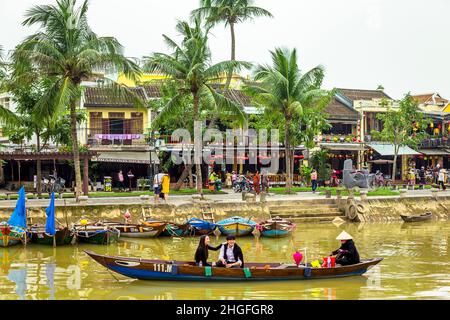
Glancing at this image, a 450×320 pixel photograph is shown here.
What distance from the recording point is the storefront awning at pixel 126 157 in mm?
41188

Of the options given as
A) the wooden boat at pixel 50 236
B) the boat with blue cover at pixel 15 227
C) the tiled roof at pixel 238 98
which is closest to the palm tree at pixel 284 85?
the tiled roof at pixel 238 98

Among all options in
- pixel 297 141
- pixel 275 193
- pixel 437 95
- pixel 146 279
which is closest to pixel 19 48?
A: pixel 146 279

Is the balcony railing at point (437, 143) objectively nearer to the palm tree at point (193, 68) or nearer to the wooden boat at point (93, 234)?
the palm tree at point (193, 68)

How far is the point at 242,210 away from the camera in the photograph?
30.8 m

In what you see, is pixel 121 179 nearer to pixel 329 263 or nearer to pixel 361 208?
pixel 361 208

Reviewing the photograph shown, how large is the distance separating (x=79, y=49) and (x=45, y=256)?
1005 centimetres

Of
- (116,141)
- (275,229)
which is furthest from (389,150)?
(275,229)

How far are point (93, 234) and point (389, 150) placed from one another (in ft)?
104

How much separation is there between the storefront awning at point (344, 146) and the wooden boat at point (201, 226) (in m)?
23.2

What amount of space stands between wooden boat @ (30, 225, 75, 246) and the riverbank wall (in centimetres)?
241

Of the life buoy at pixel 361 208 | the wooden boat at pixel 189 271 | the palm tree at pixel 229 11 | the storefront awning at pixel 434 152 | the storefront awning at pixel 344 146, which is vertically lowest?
the wooden boat at pixel 189 271

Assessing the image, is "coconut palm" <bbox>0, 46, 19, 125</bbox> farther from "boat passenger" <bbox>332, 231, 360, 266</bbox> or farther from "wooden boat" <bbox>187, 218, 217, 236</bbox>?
"boat passenger" <bbox>332, 231, 360, 266</bbox>

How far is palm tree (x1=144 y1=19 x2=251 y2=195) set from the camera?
32062 millimetres

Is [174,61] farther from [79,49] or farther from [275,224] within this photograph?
[275,224]
